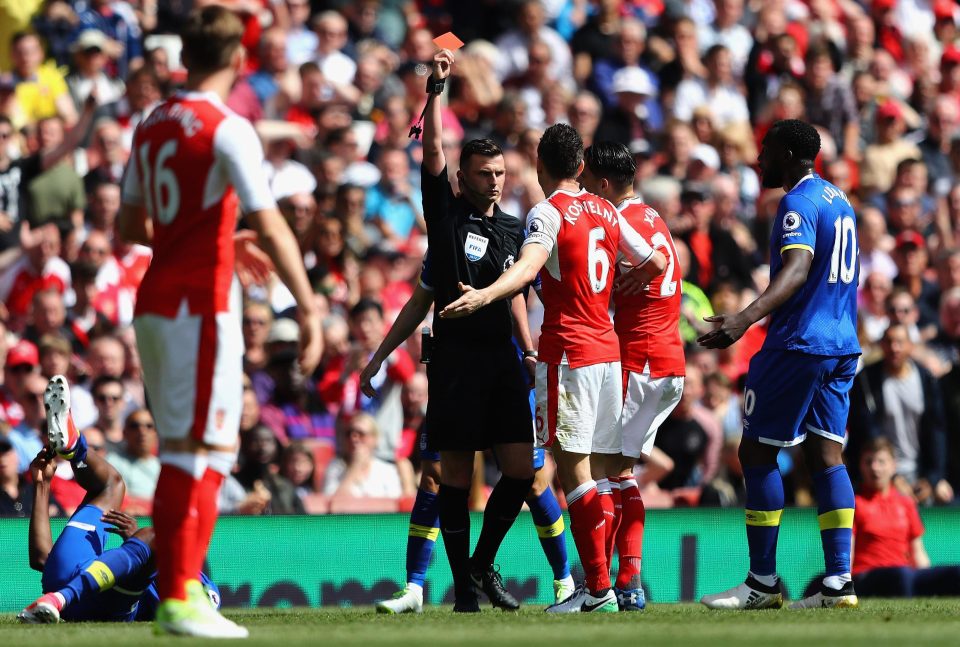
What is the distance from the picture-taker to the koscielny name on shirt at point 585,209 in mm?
8297

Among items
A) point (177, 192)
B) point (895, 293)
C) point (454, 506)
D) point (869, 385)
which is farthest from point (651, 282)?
point (895, 293)

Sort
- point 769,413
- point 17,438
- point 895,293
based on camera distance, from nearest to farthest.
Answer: point 769,413, point 17,438, point 895,293

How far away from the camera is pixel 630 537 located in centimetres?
860

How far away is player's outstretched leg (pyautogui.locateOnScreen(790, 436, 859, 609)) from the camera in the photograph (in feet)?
27.3

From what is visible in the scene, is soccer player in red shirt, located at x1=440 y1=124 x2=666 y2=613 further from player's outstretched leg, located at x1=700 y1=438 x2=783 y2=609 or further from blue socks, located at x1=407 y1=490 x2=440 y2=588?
blue socks, located at x1=407 y1=490 x2=440 y2=588

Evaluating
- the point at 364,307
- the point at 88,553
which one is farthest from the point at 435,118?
the point at 364,307

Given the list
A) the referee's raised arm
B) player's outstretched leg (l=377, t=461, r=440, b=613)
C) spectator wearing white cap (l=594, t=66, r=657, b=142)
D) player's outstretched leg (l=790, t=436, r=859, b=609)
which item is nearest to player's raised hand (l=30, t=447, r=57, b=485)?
player's outstretched leg (l=377, t=461, r=440, b=613)

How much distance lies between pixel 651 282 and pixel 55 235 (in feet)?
19.7

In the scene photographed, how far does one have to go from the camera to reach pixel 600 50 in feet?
57.4

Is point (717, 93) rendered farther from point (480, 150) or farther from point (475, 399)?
point (475, 399)

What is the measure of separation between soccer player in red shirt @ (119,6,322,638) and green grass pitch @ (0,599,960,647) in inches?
16.5

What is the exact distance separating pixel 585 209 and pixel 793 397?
1.46 metres

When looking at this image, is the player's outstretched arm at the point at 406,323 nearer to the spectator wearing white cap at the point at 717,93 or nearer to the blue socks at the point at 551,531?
the blue socks at the point at 551,531

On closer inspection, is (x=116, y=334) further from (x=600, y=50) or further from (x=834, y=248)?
(x=600, y=50)
